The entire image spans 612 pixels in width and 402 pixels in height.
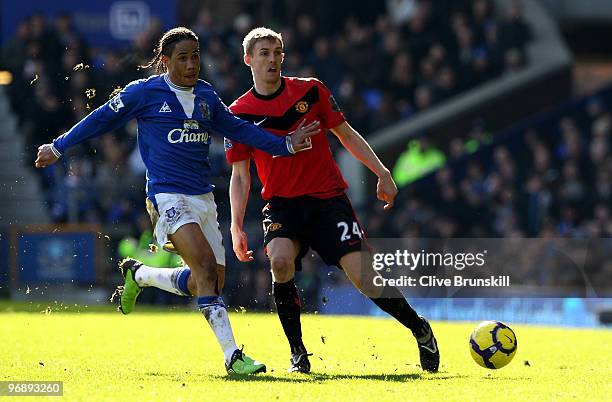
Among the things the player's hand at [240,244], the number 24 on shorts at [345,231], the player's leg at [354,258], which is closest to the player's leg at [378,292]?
the player's leg at [354,258]

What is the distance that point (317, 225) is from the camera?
944 cm

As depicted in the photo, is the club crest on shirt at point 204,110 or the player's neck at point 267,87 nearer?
the club crest on shirt at point 204,110

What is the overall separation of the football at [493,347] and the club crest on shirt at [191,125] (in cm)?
245

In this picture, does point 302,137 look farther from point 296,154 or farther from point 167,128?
point 167,128

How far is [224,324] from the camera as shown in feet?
29.2

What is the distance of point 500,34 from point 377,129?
10.3ft

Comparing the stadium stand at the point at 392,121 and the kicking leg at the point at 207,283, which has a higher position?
the stadium stand at the point at 392,121

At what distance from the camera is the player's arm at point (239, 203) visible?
9484 millimetres

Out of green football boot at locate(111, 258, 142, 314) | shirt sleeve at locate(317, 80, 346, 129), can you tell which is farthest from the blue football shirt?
green football boot at locate(111, 258, 142, 314)

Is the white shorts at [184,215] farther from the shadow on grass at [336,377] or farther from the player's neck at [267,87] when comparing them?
the shadow on grass at [336,377]

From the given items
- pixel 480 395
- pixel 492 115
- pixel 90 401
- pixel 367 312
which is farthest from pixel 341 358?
pixel 492 115

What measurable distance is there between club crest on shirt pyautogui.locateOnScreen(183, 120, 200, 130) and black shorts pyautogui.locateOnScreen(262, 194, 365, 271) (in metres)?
0.77

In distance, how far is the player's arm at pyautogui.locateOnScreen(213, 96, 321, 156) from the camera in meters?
9.12

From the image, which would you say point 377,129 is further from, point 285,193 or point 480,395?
point 480,395
